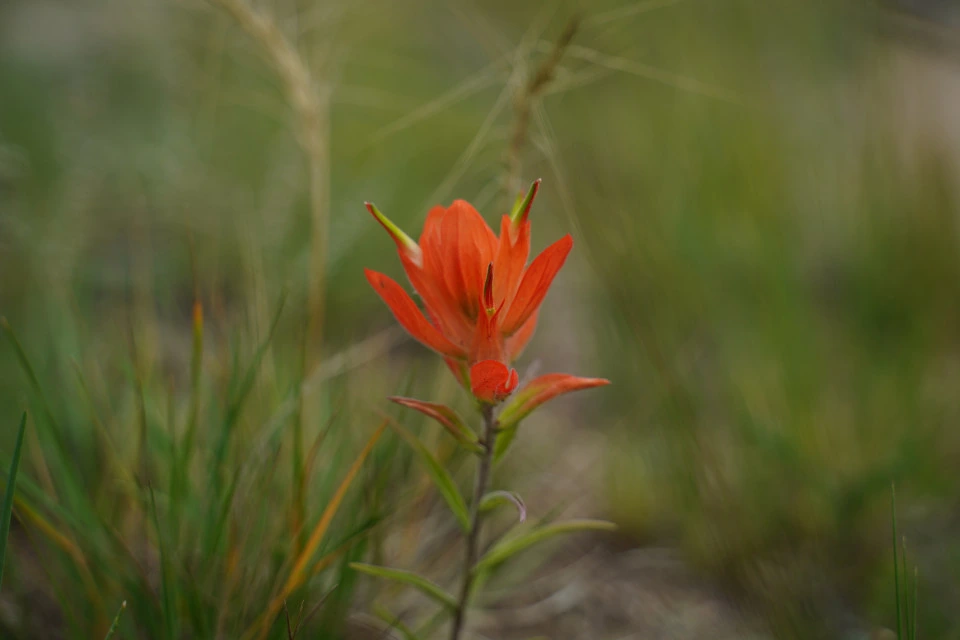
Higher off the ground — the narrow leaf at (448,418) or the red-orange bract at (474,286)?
the red-orange bract at (474,286)

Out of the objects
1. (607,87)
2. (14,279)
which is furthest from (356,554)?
(607,87)

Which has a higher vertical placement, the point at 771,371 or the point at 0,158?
the point at 0,158

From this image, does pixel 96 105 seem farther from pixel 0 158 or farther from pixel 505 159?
pixel 505 159

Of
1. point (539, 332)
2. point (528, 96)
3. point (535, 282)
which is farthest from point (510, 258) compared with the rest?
point (539, 332)

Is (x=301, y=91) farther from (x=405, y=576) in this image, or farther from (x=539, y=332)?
(x=539, y=332)

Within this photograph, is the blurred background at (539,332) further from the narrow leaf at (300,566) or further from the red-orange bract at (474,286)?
the red-orange bract at (474,286)

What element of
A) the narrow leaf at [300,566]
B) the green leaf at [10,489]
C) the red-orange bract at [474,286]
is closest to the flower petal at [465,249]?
the red-orange bract at [474,286]
